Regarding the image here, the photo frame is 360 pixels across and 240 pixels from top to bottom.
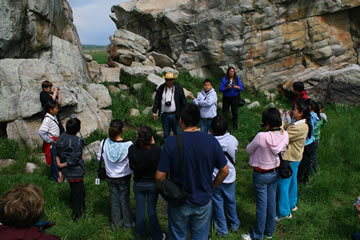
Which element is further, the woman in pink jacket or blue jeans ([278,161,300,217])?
blue jeans ([278,161,300,217])

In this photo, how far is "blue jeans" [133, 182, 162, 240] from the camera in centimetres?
371

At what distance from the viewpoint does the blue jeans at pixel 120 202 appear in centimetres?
396

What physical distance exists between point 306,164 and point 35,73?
7259 millimetres

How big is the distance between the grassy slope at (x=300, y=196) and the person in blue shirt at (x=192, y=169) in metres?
1.30

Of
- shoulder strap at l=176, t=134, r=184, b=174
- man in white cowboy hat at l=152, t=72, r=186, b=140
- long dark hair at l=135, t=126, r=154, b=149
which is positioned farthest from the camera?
man in white cowboy hat at l=152, t=72, r=186, b=140

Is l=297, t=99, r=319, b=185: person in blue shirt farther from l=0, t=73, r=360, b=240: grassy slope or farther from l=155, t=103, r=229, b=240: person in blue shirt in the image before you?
l=155, t=103, r=229, b=240: person in blue shirt

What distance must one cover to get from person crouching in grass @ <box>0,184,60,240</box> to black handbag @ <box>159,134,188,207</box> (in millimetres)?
1093

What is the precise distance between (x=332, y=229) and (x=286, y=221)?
671mm

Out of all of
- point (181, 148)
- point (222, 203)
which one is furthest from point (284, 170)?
point (181, 148)

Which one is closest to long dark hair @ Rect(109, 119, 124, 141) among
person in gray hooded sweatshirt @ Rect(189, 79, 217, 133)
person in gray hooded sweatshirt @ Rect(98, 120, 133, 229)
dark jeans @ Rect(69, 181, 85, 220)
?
person in gray hooded sweatshirt @ Rect(98, 120, 133, 229)

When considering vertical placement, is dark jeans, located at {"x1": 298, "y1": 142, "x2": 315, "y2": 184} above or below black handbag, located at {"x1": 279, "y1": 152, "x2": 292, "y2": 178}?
below

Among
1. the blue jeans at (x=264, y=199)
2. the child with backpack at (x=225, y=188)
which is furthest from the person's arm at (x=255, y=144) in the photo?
the blue jeans at (x=264, y=199)

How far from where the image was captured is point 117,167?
3.86 m

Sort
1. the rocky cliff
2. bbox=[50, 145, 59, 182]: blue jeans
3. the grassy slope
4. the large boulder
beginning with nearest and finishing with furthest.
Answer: the grassy slope
bbox=[50, 145, 59, 182]: blue jeans
the rocky cliff
the large boulder
